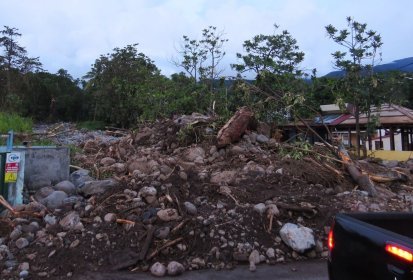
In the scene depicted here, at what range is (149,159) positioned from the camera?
28.5ft

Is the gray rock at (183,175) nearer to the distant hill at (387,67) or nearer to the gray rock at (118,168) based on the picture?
the gray rock at (118,168)

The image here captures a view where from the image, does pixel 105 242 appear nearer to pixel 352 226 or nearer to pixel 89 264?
pixel 89 264

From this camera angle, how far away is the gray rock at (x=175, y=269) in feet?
16.3

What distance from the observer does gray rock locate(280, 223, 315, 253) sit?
18.2 feet

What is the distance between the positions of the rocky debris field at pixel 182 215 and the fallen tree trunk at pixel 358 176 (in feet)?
0.48

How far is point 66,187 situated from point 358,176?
15.9 feet

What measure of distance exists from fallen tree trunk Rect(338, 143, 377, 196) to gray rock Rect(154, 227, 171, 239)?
3.61 m

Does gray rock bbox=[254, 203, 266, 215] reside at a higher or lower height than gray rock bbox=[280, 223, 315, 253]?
higher

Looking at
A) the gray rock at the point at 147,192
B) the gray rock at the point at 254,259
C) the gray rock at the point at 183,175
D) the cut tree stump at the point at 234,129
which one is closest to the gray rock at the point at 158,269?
the gray rock at the point at 254,259

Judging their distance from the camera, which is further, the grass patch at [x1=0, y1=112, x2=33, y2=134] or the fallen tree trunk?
the grass patch at [x1=0, y1=112, x2=33, y2=134]

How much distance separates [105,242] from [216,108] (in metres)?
8.22

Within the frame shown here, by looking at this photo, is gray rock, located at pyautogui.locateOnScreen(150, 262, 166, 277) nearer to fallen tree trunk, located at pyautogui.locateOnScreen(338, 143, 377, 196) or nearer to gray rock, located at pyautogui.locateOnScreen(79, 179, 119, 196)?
gray rock, located at pyautogui.locateOnScreen(79, 179, 119, 196)

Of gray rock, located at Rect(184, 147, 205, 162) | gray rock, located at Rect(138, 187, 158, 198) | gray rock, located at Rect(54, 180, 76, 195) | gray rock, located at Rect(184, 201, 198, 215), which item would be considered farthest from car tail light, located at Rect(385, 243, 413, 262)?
gray rock, located at Rect(184, 147, 205, 162)

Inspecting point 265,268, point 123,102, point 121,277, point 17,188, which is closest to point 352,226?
point 265,268
